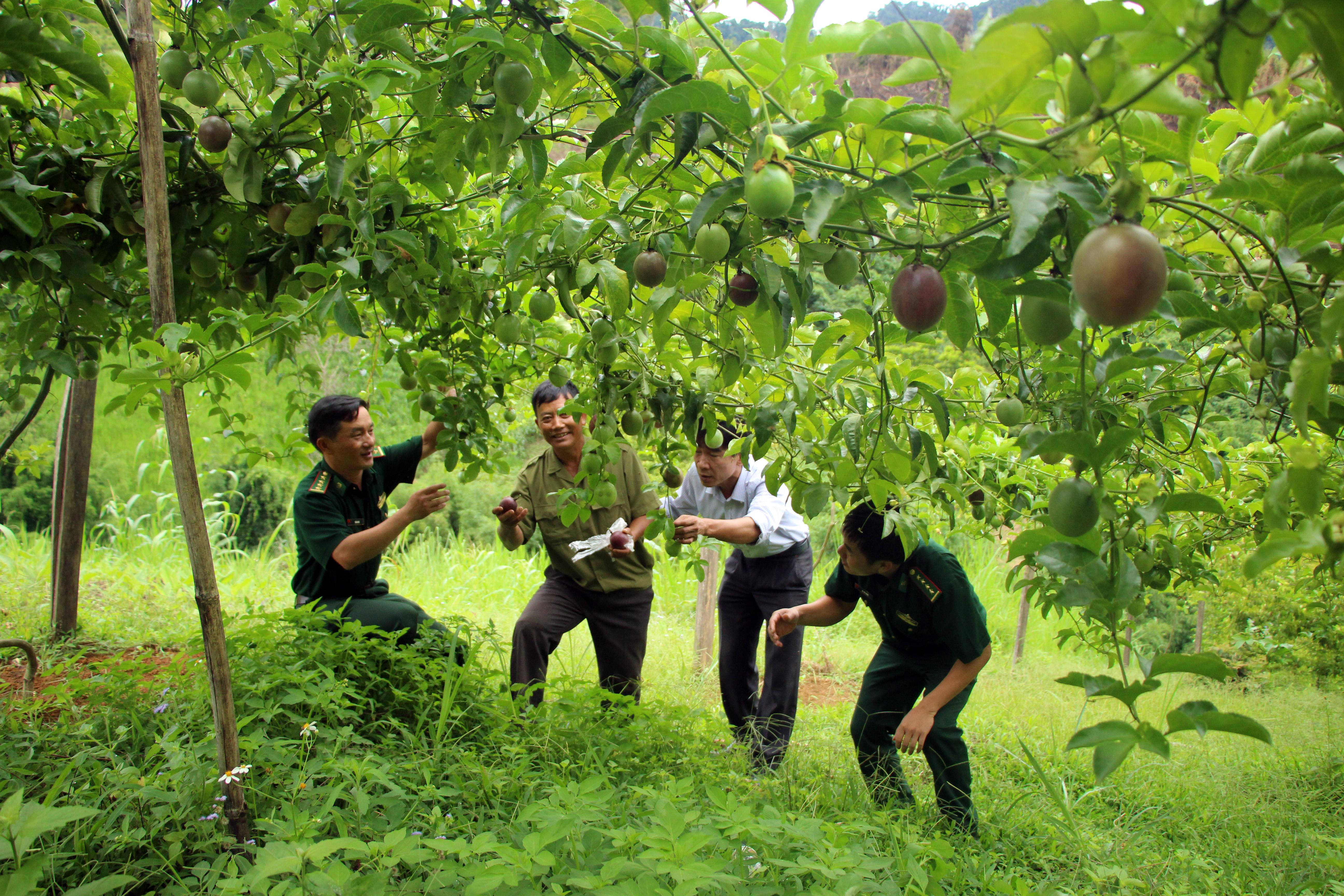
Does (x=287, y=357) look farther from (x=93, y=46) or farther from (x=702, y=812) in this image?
(x=702, y=812)

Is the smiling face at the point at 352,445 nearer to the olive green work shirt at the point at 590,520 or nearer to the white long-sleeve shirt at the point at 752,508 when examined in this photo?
the olive green work shirt at the point at 590,520

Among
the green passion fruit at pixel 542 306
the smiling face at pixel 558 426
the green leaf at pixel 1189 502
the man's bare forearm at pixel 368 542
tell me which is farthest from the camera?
the smiling face at pixel 558 426

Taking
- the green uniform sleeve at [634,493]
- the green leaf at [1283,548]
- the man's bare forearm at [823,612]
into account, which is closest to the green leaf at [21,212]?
the green leaf at [1283,548]

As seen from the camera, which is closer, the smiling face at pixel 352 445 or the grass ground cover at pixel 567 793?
the grass ground cover at pixel 567 793

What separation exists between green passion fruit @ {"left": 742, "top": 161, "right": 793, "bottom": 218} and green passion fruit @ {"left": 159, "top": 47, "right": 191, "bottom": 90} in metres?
1.15

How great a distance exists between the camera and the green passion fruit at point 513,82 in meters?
1.02

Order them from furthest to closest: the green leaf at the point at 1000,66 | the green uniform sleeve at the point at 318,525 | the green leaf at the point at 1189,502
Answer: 1. the green uniform sleeve at the point at 318,525
2. the green leaf at the point at 1189,502
3. the green leaf at the point at 1000,66

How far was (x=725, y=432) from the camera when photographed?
98.1 inches

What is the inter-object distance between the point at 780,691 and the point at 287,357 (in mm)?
2179

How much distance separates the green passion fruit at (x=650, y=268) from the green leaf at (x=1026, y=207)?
1.70 ft

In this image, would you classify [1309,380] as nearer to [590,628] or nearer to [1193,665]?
[1193,665]

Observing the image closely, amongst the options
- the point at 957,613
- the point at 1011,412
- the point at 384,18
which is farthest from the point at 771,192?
the point at 957,613

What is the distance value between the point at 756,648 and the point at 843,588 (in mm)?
728

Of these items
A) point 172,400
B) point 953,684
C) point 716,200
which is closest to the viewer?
point 716,200
